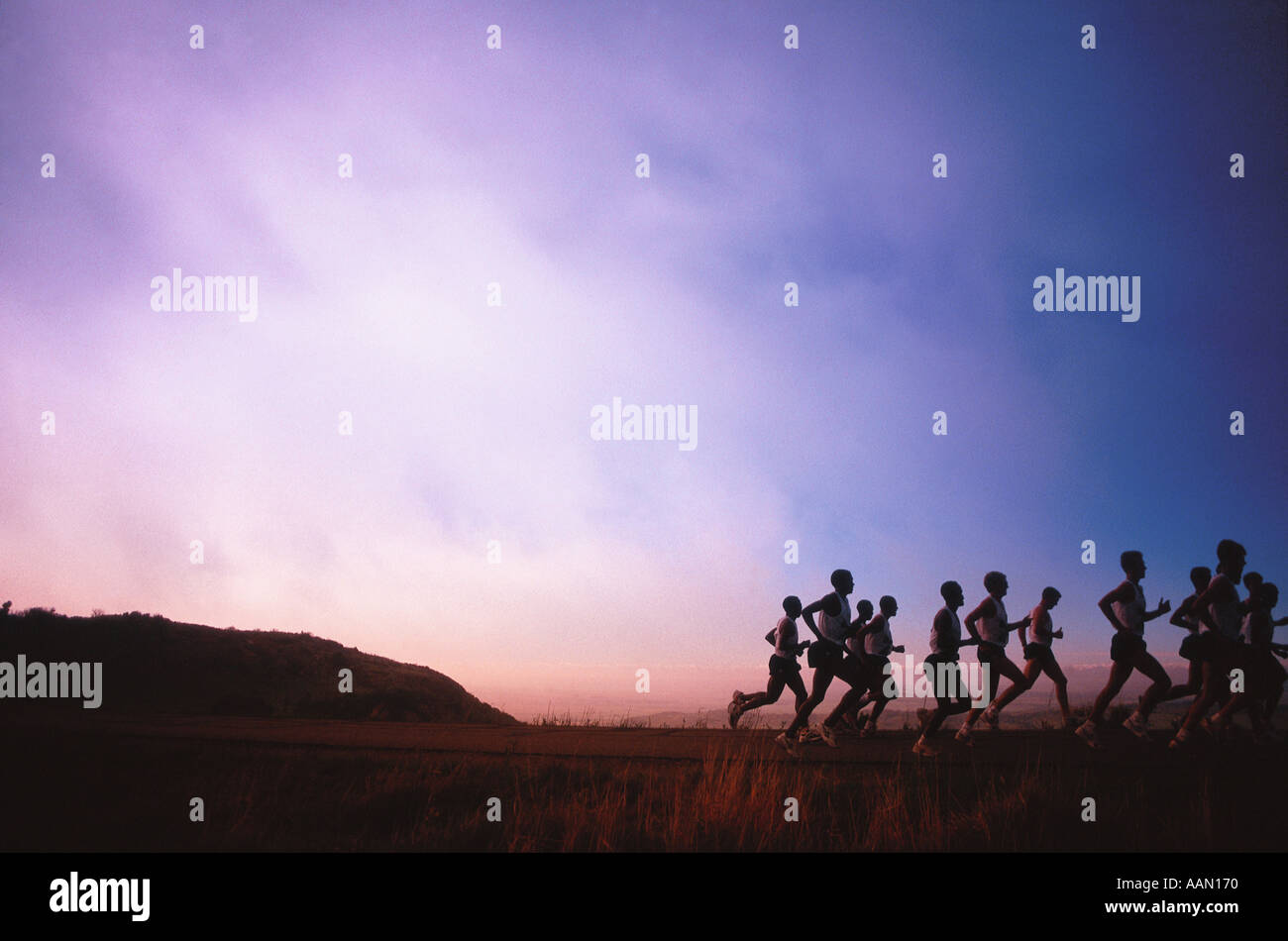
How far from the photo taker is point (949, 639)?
10078 mm

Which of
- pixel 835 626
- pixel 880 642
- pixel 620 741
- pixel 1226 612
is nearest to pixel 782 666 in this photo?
pixel 835 626

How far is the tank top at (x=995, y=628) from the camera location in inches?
431

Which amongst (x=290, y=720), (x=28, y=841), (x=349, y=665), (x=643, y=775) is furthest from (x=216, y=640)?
(x=643, y=775)

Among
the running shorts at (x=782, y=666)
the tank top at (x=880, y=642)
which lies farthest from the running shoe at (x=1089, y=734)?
the running shorts at (x=782, y=666)

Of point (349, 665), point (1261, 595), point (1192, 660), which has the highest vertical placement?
point (1261, 595)

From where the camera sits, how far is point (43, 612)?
88.6 feet

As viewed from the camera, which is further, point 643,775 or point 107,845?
point 643,775

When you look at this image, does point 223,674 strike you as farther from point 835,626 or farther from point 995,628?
point 995,628

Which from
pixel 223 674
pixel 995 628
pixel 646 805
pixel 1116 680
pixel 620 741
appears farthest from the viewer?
pixel 223 674

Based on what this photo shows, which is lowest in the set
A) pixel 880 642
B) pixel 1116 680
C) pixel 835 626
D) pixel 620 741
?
pixel 620 741

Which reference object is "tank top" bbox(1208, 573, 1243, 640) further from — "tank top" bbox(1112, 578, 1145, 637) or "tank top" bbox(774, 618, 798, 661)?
"tank top" bbox(774, 618, 798, 661)

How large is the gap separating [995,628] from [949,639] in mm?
1339
